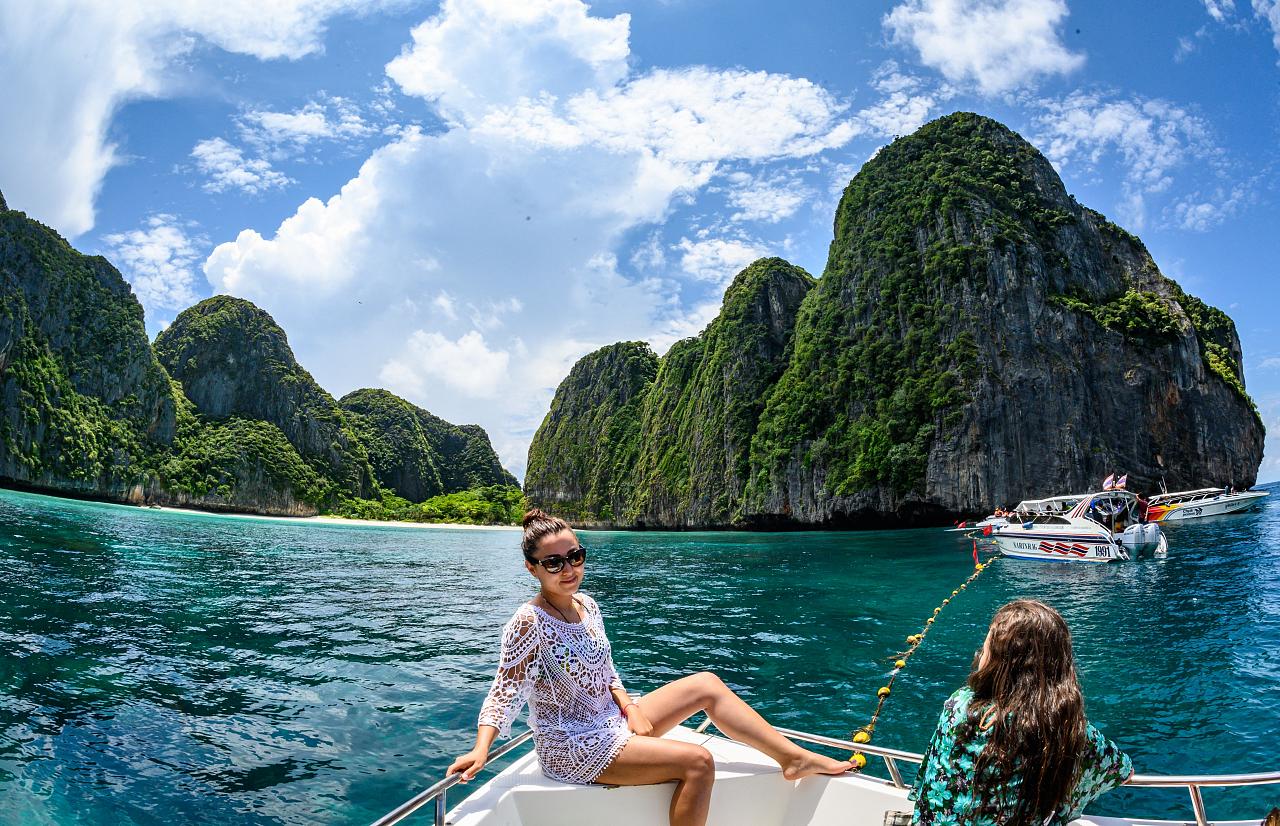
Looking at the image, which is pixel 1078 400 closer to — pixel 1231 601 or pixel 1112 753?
pixel 1231 601

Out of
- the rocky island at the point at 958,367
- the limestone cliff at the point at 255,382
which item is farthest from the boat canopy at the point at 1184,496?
the limestone cliff at the point at 255,382

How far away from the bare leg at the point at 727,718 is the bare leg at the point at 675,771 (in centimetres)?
27

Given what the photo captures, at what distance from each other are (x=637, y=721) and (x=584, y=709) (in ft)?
1.00

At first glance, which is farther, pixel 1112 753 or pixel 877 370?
pixel 877 370

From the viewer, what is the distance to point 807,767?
332 centimetres

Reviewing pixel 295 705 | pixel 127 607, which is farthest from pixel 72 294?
pixel 295 705

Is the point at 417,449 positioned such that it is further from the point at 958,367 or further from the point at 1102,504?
the point at 1102,504

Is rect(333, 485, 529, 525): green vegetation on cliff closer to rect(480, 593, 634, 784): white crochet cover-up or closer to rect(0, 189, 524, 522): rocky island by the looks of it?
rect(0, 189, 524, 522): rocky island

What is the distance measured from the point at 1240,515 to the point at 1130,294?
23.7 metres

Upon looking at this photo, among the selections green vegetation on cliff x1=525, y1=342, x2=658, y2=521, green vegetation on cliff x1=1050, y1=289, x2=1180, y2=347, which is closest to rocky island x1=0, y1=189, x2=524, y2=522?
green vegetation on cliff x1=525, y1=342, x2=658, y2=521

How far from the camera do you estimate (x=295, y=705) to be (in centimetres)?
840

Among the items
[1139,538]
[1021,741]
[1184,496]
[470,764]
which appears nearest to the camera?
[1021,741]

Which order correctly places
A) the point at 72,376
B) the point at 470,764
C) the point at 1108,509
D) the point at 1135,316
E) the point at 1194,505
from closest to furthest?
the point at 470,764, the point at 1108,509, the point at 1194,505, the point at 1135,316, the point at 72,376

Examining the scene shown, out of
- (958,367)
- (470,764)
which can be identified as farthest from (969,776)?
(958,367)
